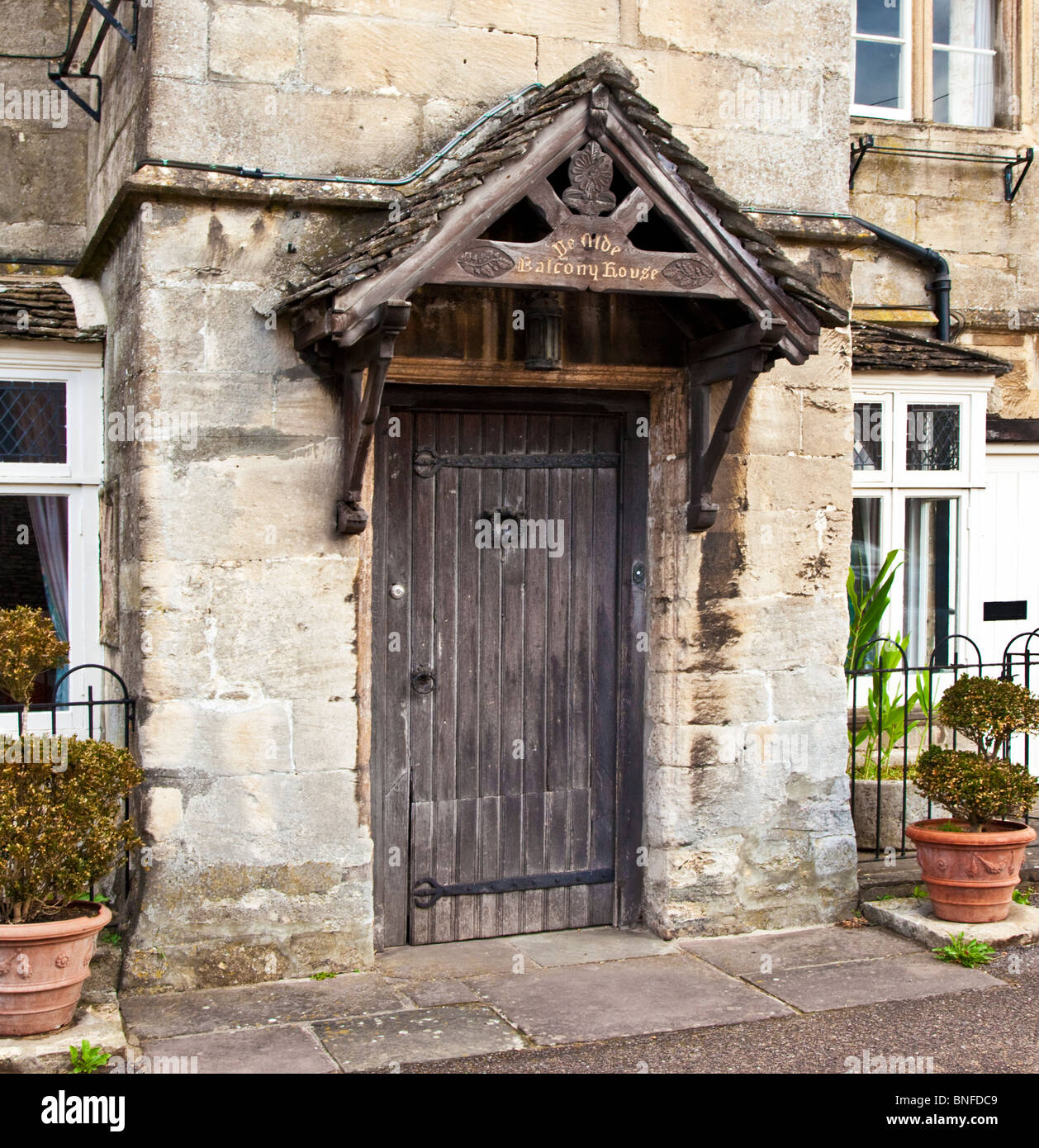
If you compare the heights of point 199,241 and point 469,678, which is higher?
point 199,241

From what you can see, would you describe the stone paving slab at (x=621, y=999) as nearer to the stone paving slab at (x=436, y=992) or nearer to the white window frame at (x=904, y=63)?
the stone paving slab at (x=436, y=992)

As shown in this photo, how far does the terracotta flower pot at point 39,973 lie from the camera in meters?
4.49

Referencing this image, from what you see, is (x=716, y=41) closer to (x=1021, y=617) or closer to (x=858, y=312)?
(x=858, y=312)

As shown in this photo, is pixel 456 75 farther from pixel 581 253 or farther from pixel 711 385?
pixel 711 385

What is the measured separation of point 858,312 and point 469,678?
4.11m

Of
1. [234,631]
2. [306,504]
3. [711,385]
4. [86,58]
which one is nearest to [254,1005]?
[234,631]

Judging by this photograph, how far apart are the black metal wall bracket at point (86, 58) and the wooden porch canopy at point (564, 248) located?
1597mm

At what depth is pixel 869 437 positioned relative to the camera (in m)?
7.93

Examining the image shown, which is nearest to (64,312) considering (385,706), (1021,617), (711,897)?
(385,706)

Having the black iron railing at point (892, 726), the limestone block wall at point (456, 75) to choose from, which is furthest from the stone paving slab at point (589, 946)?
the limestone block wall at point (456, 75)

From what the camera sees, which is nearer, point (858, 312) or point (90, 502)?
point (90, 502)

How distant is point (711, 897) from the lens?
6.04 metres

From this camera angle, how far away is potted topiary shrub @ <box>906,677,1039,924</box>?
591cm

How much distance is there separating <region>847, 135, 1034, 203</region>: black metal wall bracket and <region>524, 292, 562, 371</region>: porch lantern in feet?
11.5
